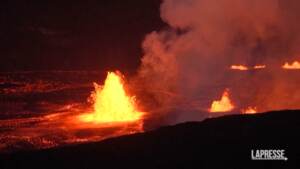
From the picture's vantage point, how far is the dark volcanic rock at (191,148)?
21547 mm

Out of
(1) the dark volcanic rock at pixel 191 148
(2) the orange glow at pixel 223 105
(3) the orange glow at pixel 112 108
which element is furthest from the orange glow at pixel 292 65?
(1) the dark volcanic rock at pixel 191 148

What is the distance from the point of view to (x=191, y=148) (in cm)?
2367

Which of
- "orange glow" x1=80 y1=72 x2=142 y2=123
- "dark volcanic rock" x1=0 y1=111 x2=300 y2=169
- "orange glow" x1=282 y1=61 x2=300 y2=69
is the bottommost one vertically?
"dark volcanic rock" x1=0 y1=111 x2=300 y2=169

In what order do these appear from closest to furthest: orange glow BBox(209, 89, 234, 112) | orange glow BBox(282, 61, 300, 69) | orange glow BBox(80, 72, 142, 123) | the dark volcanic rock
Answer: the dark volcanic rock, orange glow BBox(80, 72, 142, 123), orange glow BBox(209, 89, 234, 112), orange glow BBox(282, 61, 300, 69)

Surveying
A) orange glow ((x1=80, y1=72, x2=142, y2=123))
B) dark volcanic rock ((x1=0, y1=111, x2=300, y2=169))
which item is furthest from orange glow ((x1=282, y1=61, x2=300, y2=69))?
dark volcanic rock ((x1=0, y1=111, x2=300, y2=169))

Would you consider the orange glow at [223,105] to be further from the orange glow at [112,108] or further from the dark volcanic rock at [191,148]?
the dark volcanic rock at [191,148]

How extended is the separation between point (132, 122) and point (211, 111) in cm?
1028

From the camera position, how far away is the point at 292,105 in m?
53.4

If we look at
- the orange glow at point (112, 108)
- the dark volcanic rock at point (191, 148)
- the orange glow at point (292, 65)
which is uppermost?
the orange glow at point (292, 65)

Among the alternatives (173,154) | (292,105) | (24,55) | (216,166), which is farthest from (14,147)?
(24,55)

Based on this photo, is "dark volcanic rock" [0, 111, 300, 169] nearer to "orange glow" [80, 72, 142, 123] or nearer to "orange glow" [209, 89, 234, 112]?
"orange glow" [80, 72, 142, 123]

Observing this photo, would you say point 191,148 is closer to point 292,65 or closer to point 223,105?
point 223,105

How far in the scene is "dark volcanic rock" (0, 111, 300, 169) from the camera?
21.5 metres

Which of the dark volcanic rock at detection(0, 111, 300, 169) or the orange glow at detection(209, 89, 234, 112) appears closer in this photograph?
the dark volcanic rock at detection(0, 111, 300, 169)
